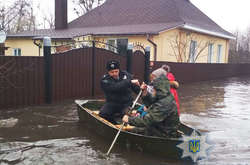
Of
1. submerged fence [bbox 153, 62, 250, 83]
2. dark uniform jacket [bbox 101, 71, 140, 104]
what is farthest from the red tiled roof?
dark uniform jacket [bbox 101, 71, 140, 104]

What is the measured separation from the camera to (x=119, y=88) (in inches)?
210

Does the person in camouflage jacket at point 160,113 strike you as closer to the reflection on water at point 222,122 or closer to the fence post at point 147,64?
the reflection on water at point 222,122

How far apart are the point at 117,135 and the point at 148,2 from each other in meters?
18.3

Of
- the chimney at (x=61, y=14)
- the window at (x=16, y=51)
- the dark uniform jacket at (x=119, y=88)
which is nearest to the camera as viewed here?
the dark uniform jacket at (x=119, y=88)

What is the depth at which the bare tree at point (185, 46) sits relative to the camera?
17828 mm

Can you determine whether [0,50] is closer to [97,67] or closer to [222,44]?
[97,67]

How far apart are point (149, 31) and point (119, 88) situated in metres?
11.3

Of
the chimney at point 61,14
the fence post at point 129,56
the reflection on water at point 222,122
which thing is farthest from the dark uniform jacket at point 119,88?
the chimney at point 61,14

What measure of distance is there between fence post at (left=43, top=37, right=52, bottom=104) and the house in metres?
7.86

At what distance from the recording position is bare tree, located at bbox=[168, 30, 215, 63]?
58.5 feet

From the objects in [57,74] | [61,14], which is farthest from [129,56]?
[61,14]

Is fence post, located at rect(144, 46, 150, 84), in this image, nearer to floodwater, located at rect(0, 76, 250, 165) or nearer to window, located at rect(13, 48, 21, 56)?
floodwater, located at rect(0, 76, 250, 165)

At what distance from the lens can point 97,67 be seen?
1013 centimetres

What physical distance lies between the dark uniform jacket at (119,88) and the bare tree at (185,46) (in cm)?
1232
